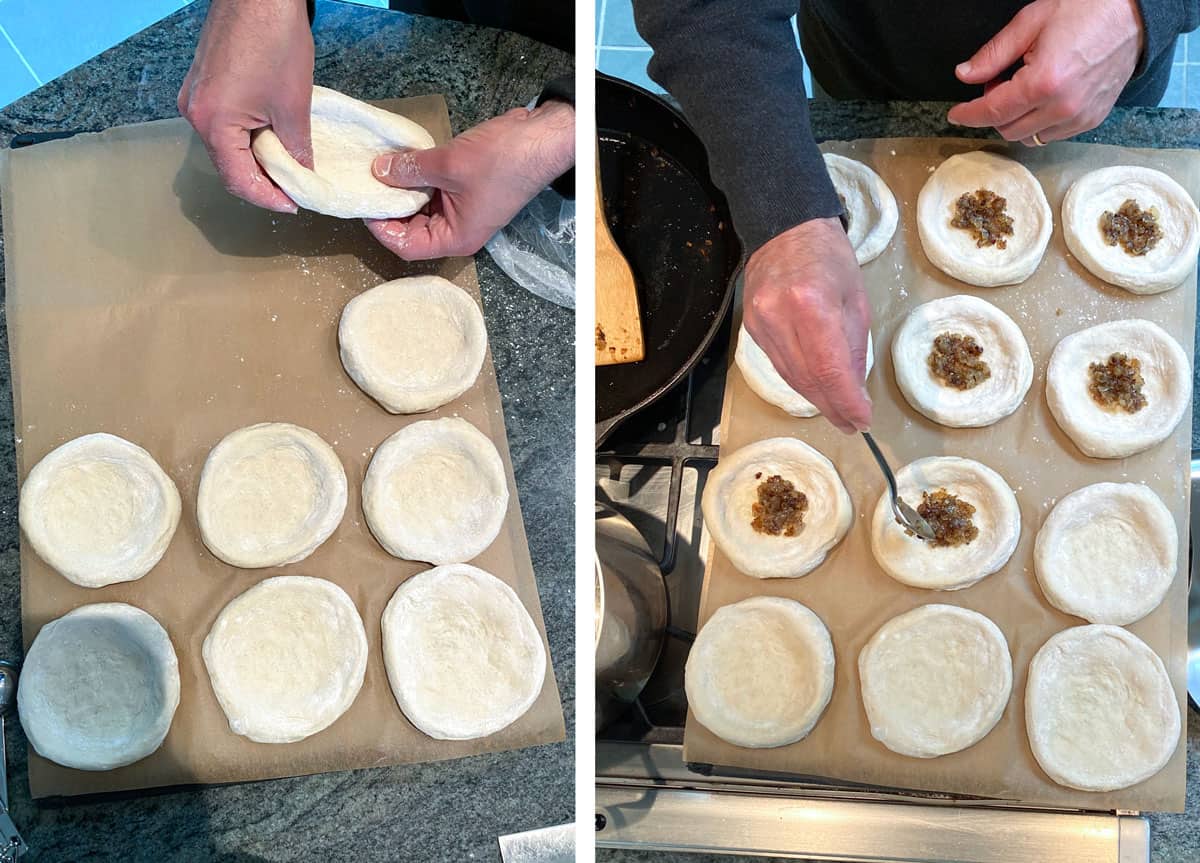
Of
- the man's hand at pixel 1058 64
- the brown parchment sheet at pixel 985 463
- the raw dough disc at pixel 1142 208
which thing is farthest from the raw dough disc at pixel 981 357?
the man's hand at pixel 1058 64

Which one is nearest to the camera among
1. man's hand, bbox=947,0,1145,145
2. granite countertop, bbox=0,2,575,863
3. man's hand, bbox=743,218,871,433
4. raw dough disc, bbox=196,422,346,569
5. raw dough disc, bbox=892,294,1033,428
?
man's hand, bbox=743,218,871,433

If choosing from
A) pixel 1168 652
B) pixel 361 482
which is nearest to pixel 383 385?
pixel 361 482

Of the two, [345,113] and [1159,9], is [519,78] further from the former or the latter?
[1159,9]

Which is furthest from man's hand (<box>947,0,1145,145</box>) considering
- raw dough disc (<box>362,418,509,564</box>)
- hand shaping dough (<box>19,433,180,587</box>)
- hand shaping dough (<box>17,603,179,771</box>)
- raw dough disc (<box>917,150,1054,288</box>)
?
hand shaping dough (<box>17,603,179,771</box>)

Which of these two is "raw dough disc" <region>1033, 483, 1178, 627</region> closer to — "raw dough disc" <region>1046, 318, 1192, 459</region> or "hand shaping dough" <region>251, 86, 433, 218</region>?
"raw dough disc" <region>1046, 318, 1192, 459</region>

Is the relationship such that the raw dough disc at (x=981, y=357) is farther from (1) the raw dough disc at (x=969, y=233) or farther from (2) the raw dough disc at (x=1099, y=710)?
(2) the raw dough disc at (x=1099, y=710)

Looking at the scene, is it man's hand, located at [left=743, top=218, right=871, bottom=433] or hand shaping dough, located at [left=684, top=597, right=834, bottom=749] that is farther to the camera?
hand shaping dough, located at [left=684, top=597, right=834, bottom=749]

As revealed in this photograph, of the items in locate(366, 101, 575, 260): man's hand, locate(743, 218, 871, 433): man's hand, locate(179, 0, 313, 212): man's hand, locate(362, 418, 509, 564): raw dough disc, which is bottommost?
locate(362, 418, 509, 564): raw dough disc
